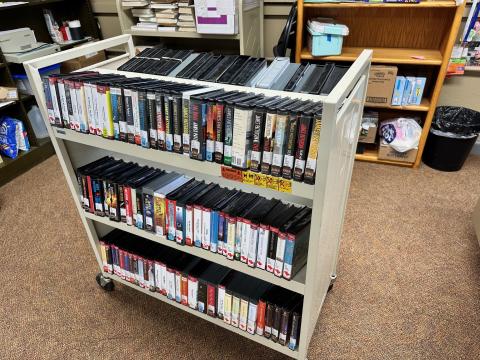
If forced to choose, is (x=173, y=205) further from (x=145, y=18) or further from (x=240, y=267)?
(x=145, y=18)

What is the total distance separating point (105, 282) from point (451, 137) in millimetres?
2416

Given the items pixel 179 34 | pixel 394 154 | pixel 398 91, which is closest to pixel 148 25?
pixel 179 34

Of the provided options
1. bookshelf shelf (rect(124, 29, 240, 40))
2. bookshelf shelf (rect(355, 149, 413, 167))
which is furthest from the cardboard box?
bookshelf shelf (rect(124, 29, 240, 40))

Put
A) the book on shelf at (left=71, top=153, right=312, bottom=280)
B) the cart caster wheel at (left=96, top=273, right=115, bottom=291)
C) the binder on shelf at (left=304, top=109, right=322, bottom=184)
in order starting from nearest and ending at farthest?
the binder on shelf at (left=304, top=109, right=322, bottom=184) → the book on shelf at (left=71, top=153, right=312, bottom=280) → the cart caster wheel at (left=96, top=273, right=115, bottom=291)

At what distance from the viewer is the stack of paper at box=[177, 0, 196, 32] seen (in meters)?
2.52

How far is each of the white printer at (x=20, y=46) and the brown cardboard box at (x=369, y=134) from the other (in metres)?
2.54

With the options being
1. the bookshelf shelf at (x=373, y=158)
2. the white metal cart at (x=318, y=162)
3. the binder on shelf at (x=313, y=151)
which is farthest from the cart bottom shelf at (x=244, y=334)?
the bookshelf shelf at (x=373, y=158)

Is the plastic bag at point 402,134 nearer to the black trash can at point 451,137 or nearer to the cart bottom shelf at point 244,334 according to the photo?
the black trash can at point 451,137

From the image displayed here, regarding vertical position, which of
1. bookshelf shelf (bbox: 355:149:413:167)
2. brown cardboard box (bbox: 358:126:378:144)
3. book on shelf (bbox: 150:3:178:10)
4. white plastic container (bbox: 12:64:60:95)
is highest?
book on shelf (bbox: 150:3:178:10)

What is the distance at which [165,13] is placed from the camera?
263cm

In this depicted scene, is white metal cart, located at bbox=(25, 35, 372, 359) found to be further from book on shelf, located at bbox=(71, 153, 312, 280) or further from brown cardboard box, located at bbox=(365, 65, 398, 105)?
brown cardboard box, located at bbox=(365, 65, 398, 105)

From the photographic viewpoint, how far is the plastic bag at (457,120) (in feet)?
8.01

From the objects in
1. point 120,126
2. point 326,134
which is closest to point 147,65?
point 120,126

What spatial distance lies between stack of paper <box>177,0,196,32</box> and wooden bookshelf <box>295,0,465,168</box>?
786 mm
